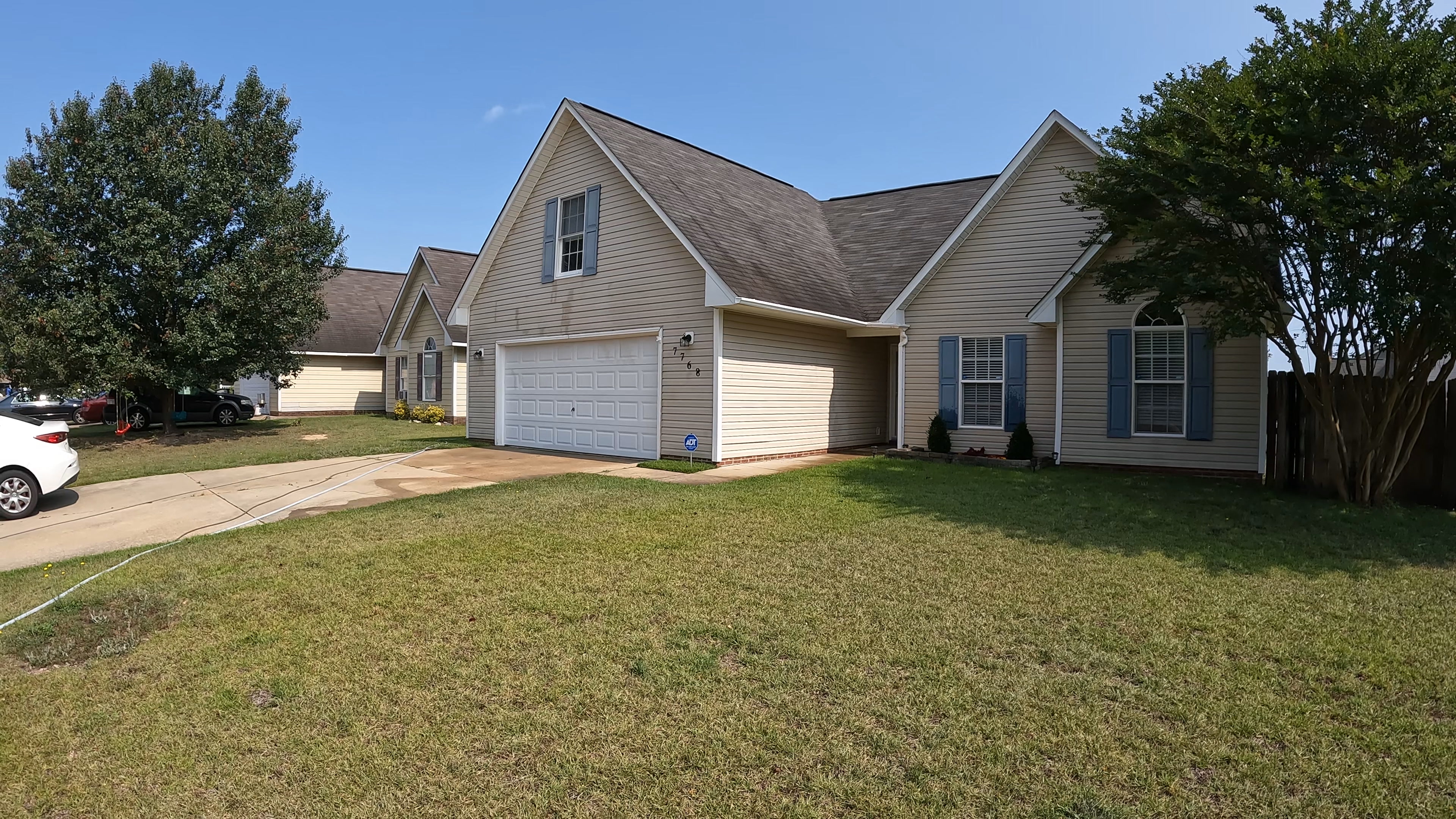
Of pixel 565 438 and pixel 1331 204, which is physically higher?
pixel 1331 204

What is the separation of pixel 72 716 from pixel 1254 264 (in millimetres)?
11786

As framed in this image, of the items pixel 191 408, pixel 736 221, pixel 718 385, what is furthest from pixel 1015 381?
pixel 191 408

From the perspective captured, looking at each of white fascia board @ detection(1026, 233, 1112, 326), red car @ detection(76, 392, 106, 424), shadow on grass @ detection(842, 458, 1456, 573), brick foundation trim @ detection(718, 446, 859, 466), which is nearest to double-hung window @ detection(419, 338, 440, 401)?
red car @ detection(76, 392, 106, 424)

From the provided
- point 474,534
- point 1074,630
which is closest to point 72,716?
point 474,534

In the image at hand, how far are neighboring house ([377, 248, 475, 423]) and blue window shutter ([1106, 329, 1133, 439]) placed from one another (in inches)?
778

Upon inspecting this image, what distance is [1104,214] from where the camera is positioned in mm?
11109

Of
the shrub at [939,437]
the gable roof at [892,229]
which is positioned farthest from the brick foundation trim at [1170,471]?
the gable roof at [892,229]

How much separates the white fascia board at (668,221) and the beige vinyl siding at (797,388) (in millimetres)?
666

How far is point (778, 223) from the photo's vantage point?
17.7m

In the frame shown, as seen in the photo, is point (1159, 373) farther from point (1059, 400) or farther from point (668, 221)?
point (668, 221)

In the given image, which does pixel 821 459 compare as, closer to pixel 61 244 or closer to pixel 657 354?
pixel 657 354

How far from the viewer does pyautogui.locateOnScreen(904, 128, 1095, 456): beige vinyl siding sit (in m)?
13.7

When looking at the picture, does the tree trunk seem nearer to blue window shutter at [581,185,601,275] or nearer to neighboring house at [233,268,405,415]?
neighboring house at [233,268,405,415]

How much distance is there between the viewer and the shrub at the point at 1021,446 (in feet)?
44.1
